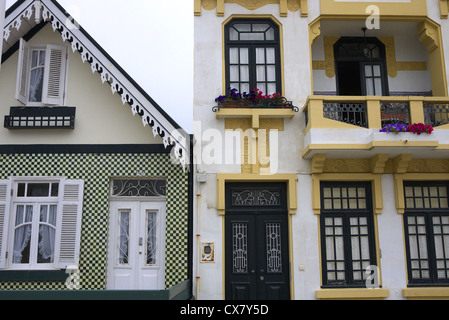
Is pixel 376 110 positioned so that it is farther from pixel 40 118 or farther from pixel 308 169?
pixel 40 118

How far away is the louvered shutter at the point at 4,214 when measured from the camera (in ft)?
33.3

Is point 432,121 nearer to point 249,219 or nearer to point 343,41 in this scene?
point 343,41

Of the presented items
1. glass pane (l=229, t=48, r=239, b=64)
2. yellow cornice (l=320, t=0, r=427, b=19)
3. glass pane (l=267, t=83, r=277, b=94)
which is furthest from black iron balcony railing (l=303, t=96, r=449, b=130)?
yellow cornice (l=320, t=0, r=427, b=19)

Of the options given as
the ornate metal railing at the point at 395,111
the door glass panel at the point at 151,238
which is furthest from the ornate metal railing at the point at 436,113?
the door glass panel at the point at 151,238

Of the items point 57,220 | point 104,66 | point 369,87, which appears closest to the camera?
point 104,66

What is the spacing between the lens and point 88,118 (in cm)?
1082

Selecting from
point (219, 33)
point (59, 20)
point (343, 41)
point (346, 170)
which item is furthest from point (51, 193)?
point (343, 41)

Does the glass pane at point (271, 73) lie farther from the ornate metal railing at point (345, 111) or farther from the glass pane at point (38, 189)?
the glass pane at point (38, 189)

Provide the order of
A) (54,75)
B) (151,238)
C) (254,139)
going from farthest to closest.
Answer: (54,75) → (254,139) → (151,238)

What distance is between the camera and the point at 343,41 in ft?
39.5

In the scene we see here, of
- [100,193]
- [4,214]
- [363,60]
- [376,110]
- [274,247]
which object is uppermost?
[363,60]

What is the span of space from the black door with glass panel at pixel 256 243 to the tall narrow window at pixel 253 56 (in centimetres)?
246

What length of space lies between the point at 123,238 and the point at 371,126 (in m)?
6.14

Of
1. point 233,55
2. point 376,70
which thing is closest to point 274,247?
point 233,55
